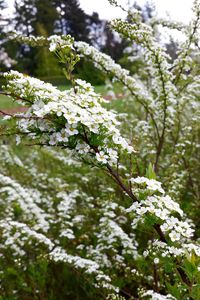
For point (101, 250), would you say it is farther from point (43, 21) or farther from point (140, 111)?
point (43, 21)

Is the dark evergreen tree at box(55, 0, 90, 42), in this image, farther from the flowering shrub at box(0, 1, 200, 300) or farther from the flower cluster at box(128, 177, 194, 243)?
the flower cluster at box(128, 177, 194, 243)

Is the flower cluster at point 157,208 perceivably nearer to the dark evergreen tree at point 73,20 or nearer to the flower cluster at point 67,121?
the flower cluster at point 67,121

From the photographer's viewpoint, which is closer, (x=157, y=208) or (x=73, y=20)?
(x=157, y=208)

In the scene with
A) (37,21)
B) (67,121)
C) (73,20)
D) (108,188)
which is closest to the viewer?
→ (67,121)

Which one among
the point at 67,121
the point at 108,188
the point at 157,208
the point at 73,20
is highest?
the point at 73,20

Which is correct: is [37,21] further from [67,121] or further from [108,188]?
[67,121]

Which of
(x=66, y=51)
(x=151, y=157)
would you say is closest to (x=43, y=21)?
(x=151, y=157)

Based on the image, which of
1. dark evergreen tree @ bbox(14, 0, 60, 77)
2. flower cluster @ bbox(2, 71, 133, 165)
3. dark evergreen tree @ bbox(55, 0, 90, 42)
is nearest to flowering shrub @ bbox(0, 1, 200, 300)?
flower cluster @ bbox(2, 71, 133, 165)

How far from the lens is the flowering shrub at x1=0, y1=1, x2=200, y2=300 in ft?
6.59

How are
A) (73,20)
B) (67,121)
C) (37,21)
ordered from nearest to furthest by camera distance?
(67,121), (73,20), (37,21)

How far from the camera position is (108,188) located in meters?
4.66

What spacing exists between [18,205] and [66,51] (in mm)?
2602

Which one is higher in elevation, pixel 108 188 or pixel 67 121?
pixel 67 121

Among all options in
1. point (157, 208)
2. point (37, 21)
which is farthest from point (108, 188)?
point (37, 21)
